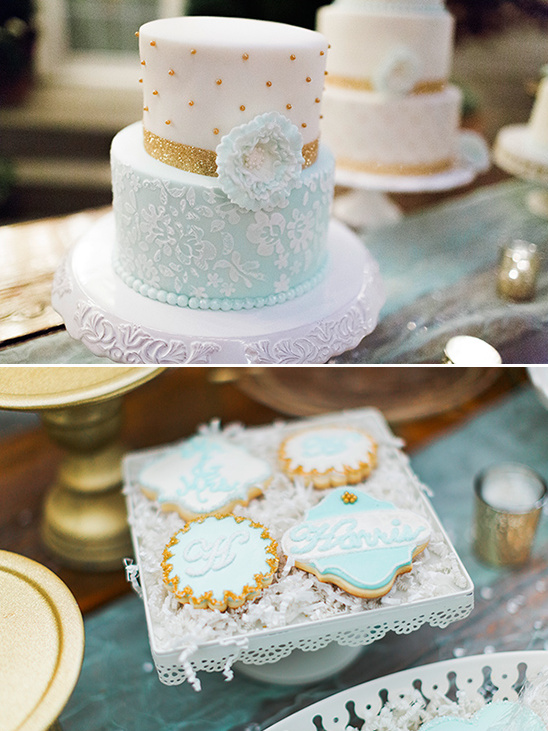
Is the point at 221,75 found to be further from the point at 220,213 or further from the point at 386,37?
the point at 386,37

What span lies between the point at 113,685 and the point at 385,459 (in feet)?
1.81

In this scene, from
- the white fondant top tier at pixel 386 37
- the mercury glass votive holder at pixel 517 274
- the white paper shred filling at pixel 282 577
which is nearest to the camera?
the white paper shred filling at pixel 282 577

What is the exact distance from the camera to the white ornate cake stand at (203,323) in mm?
824

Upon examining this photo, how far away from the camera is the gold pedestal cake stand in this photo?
0.93m

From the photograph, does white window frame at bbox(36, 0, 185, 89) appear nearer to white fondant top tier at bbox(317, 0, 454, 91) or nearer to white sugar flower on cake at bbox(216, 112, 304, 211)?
white fondant top tier at bbox(317, 0, 454, 91)

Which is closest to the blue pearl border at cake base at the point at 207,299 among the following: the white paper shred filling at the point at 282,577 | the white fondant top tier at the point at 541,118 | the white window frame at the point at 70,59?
the white paper shred filling at the point at 282,577

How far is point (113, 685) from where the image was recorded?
3.01ft

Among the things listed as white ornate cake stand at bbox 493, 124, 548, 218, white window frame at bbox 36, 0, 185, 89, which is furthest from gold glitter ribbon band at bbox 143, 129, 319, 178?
white window frame at bbox 36, 0, 185, 89

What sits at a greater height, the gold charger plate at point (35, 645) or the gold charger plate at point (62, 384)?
the gold charger plate at point (62, 384)

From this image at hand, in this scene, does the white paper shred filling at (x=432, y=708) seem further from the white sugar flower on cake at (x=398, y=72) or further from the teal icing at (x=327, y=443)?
the white sugar flower on cake at (x=398, y=72)

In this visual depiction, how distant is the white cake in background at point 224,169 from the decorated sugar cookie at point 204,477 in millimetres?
290

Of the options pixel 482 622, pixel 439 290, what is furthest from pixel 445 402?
pixel 482 622

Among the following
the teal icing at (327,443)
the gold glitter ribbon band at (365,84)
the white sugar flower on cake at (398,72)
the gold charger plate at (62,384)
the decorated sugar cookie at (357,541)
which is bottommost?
the teal icing at (327,443)

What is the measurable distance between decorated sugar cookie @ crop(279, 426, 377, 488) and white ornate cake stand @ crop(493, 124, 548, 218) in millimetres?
870
